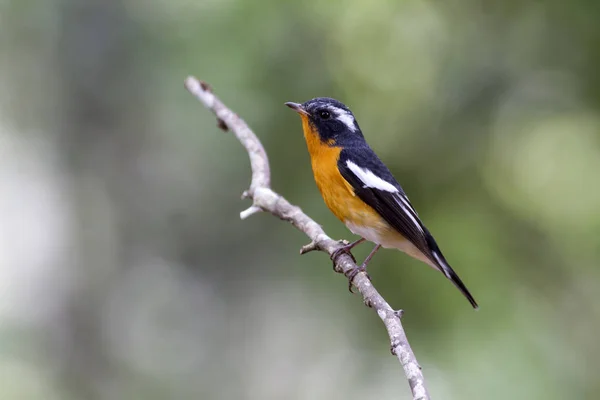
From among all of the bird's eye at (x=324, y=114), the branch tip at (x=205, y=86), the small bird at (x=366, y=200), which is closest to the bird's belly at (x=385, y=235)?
the small bird at (x=366, y=200)

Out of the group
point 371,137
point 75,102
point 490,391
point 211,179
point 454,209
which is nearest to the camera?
point 490,391

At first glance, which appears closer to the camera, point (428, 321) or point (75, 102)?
point (428, 321)

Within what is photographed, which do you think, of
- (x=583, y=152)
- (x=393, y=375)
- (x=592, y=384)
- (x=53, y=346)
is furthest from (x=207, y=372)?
(x=583, y=152)

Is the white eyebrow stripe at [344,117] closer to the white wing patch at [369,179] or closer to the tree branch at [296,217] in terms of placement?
the white wing patch at [369,179]

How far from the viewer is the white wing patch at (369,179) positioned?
12.0ft

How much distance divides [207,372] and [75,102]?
3140 mm

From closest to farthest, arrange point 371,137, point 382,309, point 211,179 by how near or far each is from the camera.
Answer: point 382,309, point 371,137, point 211,179

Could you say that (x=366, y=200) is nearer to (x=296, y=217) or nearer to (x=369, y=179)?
(x=369, y=179)

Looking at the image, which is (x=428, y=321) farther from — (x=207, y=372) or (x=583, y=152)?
(x=207, y=372)

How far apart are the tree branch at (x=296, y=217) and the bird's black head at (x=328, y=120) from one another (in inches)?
16.2

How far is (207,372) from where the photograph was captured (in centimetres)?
648

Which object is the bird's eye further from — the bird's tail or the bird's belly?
the bird's tail

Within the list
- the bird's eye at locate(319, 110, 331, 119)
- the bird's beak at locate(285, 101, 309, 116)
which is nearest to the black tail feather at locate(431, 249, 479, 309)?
the bird's eye at locate(319, 110, 331, 119)

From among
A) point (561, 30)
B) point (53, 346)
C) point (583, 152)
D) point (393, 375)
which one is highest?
point (53, 346)
